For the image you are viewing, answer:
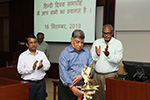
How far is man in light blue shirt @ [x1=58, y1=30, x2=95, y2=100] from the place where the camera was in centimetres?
211

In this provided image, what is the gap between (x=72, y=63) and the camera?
87.9 inches

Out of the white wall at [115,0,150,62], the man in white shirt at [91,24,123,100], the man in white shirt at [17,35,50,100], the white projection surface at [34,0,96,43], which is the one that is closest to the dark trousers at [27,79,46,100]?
the man in white shirt at [17,35,50,100]

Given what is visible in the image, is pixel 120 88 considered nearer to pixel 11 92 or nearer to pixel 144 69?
pixel 144 69

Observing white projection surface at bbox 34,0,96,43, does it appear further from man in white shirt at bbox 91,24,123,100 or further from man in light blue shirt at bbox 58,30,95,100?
man in light blue shirt at bbox 58,30,95,100

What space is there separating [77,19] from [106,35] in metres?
2.87

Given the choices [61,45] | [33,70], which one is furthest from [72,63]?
[61,45]

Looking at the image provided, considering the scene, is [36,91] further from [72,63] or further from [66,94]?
[72,63]

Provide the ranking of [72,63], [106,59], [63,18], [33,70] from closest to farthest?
[72,63], [33,70], [106,59], [63,18]

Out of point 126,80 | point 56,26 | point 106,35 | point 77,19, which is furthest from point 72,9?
point 126,80

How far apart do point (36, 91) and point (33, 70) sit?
0.30 m

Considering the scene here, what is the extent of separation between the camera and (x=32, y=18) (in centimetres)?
719

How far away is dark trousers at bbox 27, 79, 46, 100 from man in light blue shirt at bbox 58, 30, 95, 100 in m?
0.68

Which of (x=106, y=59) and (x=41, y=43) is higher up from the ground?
(x=41, y=43)

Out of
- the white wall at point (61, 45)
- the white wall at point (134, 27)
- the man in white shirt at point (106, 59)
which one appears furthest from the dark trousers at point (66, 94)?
the white wall at point (61, 45)
